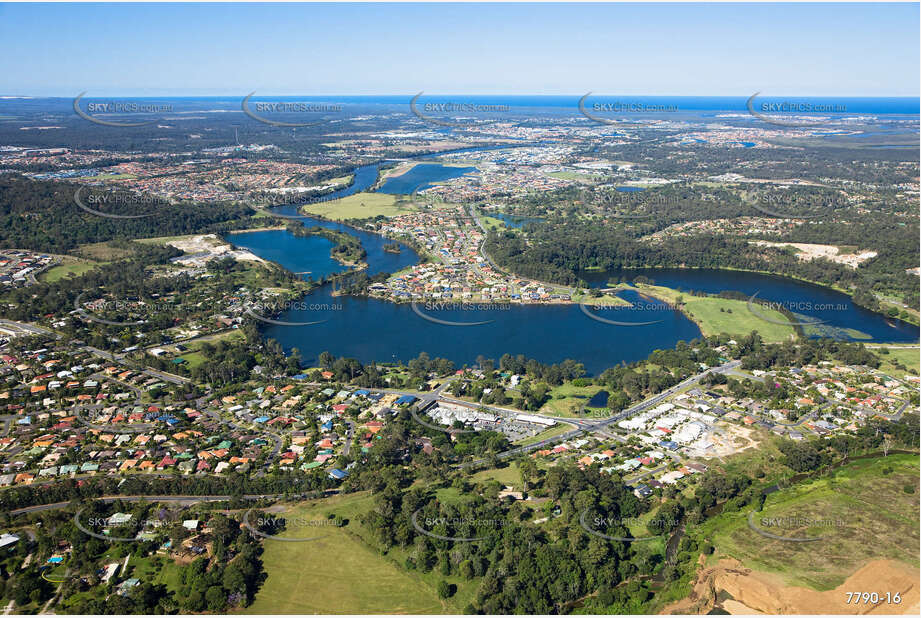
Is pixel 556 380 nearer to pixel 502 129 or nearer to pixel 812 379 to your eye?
pixel 812 379

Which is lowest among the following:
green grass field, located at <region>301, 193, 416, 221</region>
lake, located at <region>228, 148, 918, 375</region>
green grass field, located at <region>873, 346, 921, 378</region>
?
lake, located at <region>228, 148, 918, 375</region>

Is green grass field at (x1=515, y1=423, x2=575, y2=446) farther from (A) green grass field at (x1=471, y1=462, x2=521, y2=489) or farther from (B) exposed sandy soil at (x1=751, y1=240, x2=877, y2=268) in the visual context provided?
(B) exposed sandy soil at (x1=751, y1=240, x2=877, y2=268)

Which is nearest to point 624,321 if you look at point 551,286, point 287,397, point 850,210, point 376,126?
point 551,286

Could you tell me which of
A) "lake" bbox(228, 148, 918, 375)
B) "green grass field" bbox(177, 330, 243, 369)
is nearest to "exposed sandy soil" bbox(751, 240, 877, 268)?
"lake" bbox(228, 148, 918, 375)

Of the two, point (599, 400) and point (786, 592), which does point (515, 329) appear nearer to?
point (599, 400)

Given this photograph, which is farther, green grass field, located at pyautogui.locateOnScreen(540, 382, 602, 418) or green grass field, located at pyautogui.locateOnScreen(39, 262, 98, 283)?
green grass field, located at pyautogui.locateOnScreen(39, 262, 98, 283)

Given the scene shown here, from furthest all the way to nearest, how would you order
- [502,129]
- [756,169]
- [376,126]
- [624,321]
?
[376,126]
[502,129]
[756,169]
[624,321]

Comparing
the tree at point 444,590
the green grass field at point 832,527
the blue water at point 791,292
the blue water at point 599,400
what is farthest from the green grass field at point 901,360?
the tree at point 444,590
